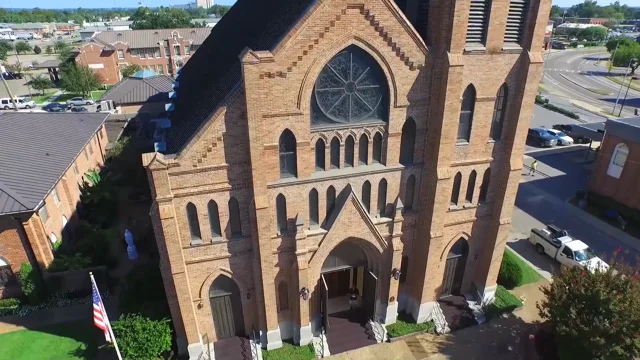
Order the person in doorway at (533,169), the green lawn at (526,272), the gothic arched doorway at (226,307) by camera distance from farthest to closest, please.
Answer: the person in doorway at (533,169) → the green lawn at (526,272) → the gothic arched doorway at (226,307)

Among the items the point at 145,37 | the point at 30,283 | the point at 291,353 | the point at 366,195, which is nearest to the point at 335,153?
the point at 366,195

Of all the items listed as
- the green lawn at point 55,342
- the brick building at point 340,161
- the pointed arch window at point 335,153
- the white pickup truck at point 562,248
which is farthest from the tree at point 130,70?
the white pickup truck at point 562,248

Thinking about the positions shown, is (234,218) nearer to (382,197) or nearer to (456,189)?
(382,197)

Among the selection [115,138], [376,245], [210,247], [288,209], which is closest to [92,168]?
[115,138]

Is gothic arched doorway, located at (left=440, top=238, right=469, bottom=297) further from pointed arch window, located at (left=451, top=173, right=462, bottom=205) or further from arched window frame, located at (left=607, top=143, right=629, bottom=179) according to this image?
arched window frame, located at (left=607, top=143, right=629, bottom=179)

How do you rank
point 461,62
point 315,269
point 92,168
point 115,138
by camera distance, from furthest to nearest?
1. point 115,138
2. point 92,168
3. point 315,269
4. point 461,62

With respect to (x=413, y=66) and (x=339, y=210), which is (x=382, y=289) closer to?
(x=339, y=210)

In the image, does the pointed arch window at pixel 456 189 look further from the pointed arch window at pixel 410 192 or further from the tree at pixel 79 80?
the tree at pixel 79 80
